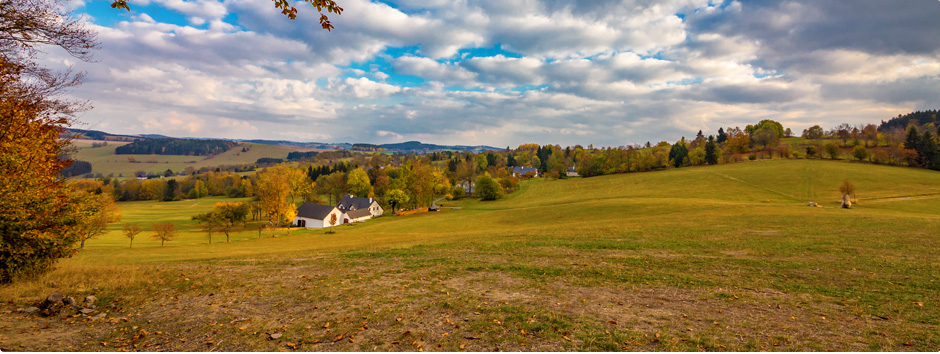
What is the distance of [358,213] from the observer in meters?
71.2

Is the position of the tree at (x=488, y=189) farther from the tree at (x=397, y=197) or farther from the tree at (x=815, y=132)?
the tree at (x=815, y=132)

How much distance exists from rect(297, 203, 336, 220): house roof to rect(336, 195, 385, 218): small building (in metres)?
8.54

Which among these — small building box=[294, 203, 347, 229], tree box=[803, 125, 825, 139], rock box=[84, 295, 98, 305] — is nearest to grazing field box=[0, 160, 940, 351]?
rock box=[84, 295, 98, 305]

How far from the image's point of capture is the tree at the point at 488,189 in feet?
280

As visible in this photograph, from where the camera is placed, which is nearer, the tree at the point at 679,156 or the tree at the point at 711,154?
the tree at the point at 711,154

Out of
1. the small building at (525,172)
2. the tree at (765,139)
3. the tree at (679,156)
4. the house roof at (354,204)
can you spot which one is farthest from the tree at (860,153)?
the house roof at (354,204)

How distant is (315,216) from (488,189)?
3890 centimetres

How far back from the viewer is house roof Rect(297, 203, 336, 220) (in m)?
63.1

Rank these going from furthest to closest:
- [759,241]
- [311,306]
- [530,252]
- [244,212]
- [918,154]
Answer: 1. [918,154]
2. [244,212]
3. [759,241]
4. [530,252]
5. [311,306]

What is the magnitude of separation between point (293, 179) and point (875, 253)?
80806 millimetres

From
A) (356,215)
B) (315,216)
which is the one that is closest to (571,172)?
(356,215)

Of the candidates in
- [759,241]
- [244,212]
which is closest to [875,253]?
[759,241]

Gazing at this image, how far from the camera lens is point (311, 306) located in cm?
887

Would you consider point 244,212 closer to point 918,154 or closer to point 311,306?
point 311,306
